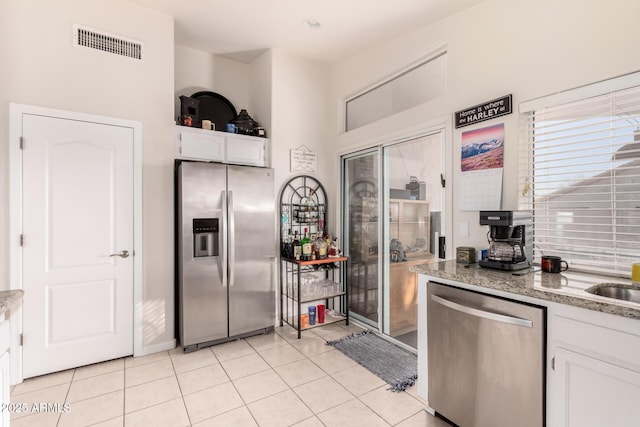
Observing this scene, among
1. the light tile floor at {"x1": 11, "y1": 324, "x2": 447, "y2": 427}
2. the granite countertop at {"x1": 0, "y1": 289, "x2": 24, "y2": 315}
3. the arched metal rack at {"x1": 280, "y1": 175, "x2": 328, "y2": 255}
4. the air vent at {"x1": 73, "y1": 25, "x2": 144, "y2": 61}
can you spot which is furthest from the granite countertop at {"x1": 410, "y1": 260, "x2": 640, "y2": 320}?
the air vent at {"x1": 73, "y1": 25, "x2": 144, "y2": 61}

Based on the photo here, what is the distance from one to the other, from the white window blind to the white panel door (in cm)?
335

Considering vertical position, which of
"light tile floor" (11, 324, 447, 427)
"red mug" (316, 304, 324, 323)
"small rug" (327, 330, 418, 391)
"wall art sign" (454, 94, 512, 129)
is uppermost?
"wall art sign" (454, 94, 512, 129)

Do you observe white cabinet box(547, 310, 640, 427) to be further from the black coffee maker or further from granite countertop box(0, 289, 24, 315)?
granite countertop box(0, 289, 24, 315)

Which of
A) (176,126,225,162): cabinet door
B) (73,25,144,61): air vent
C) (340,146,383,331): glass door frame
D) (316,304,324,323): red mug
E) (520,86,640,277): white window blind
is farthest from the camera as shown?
(316,304,324,323): red mug

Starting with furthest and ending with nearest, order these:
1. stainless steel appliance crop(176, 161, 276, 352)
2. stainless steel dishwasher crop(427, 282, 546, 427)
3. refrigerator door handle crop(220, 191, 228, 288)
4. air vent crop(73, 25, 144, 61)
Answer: refrigerator door handle crop(220, 191, 228, 288) → stainless steel appliance crop(176, 161, 276, 352) → air vent crop(73, 25, 144, 61) → stainless steel dishwasher crop(427, 282, 546, 427)

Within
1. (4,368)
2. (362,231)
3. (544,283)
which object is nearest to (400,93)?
(362,231)

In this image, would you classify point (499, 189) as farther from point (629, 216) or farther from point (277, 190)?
point (277, 190)

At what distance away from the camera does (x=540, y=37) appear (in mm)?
2121

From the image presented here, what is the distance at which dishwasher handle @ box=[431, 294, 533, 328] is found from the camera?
5.17ft

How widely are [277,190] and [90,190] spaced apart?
1778mm

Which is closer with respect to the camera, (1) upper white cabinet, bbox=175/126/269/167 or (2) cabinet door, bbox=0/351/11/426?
(2) cabinet door, bbox=0/351/11/426

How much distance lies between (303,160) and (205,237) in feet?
4.96

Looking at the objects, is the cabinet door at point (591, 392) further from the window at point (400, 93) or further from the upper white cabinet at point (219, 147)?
the upper white cabinet at point (219, 147)

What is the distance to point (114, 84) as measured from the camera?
2.80 meters
